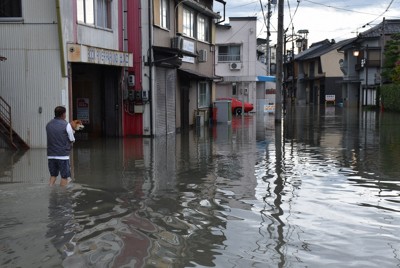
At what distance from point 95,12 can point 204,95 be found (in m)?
13.8

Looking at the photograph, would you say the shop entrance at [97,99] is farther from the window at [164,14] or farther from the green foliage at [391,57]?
the green foliage at [391,57]

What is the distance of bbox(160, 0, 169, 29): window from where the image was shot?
864 inches

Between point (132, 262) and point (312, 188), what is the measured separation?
5.29 m

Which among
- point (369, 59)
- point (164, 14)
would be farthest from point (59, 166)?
point (369, 59)

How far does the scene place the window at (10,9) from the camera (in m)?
16.0

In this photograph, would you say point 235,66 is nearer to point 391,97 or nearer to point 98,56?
point 391,97

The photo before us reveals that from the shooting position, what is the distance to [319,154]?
15.4m

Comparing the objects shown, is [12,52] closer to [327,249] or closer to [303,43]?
[327,249]

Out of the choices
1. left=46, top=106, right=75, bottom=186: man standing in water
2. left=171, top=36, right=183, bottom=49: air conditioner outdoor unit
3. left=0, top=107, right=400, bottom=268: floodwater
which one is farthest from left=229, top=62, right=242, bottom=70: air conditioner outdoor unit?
left=46, top=106, right=75, bottom=186: man standing in water

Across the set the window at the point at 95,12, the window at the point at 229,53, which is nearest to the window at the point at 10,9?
the window at the point at 95,12

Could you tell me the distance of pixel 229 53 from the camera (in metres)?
43.9

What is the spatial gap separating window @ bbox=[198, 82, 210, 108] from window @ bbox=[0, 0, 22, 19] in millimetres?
15045

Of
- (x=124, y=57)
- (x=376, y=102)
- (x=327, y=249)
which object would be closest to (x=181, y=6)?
(x=124, y=57)

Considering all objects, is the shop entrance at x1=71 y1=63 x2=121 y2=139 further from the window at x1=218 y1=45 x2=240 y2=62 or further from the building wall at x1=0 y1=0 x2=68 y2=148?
the window at x1=218 y1=45 x2=240 y2=62
